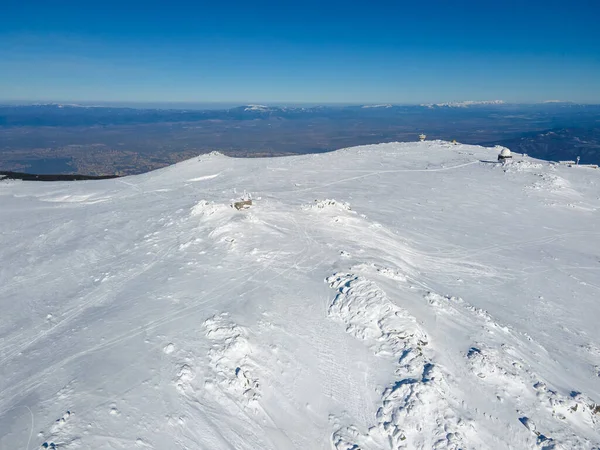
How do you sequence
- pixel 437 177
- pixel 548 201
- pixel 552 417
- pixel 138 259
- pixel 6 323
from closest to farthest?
pixel 552 417, pixel 6 323, pixel 138 259, pixel 548 201, pixel 437 177

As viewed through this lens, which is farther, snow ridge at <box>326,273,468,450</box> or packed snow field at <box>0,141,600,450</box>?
packed snow field at <box>0,141,600,450</box>

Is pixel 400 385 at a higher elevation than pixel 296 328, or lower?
lower

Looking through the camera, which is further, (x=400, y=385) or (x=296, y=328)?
(x=296, y=328)

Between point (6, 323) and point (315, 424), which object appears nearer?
point (315, 424)

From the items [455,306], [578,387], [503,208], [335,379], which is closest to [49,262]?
[335,379]

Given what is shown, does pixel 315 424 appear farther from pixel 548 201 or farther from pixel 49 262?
pixel 548 201

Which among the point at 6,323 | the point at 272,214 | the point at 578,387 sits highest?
the point at 272,214

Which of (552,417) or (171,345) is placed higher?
(171,345)

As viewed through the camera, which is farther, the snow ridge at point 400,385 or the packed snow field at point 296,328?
the packed snow field at point 296,328
